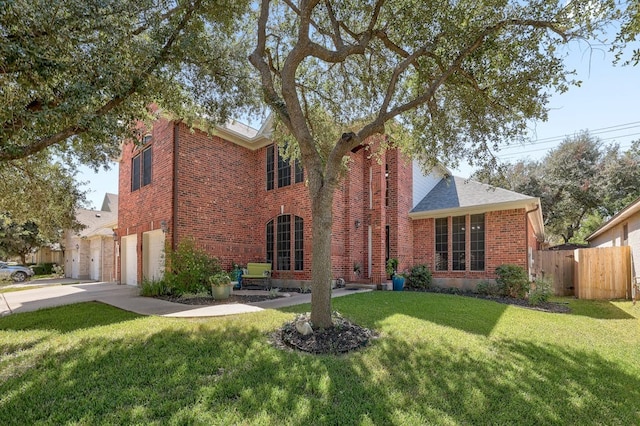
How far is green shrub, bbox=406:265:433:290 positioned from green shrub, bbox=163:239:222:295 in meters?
7.82

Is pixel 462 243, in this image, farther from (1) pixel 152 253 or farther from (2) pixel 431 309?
(1) pixel 152 253

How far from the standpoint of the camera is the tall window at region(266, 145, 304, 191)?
12750 millimetres

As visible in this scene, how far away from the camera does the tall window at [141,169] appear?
12.9 meters

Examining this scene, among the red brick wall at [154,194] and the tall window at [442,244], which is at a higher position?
the red brick wall at [154,194]

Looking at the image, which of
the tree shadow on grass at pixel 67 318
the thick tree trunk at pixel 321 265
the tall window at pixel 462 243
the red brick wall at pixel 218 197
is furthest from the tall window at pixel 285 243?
the thick tree trunk at pixel 321 265

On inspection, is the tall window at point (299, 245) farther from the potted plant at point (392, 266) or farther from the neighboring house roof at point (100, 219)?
the neighboring house roof at point (100, 219)

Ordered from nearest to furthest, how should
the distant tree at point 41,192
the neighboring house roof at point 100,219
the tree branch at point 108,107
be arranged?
the tree branch at point 108,107
the distant tree at point 41,192
the neighboring house roof at point 100,219

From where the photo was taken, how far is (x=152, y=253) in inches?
492

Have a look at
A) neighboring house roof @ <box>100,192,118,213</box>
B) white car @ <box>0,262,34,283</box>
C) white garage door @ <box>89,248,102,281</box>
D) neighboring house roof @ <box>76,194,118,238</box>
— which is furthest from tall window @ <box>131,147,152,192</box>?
neighboring house roof @ <box>100,192,118,213</box>

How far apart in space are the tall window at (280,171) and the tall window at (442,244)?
626 cm

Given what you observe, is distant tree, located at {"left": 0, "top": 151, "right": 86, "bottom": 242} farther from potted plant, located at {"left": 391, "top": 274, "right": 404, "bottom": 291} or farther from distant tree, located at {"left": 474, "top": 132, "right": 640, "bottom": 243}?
distant tree, located at {"left": 474, "top": 132, "right": 640, "bottom": 243}

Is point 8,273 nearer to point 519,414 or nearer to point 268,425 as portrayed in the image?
point 268,425

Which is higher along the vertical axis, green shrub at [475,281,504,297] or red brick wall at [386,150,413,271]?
red brick wall at [386,150,413,271]

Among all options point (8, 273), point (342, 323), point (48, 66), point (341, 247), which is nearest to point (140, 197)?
point (341, 247)
